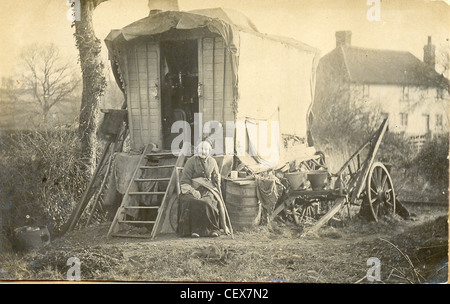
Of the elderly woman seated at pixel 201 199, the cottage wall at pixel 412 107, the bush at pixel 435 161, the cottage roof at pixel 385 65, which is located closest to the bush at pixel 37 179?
the elderly woman seated at pixel 201 199

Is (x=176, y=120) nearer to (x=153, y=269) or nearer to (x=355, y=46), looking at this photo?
(x=153, y=269)

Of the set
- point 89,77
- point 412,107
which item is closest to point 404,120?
point 412,107

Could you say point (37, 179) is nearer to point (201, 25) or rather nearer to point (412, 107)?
point (201, 25)

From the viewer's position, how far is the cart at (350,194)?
19.3ft

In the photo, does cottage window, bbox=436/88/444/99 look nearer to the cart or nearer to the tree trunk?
the cart

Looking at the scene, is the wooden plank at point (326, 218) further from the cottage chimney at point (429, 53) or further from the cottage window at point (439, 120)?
the cottage chimney at point (429, 53)

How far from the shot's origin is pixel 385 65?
5.89 m

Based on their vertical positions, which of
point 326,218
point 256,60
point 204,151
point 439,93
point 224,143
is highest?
point 256,60

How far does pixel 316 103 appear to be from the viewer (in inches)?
239

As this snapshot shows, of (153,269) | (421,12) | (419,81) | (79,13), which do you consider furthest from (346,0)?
(153,269)

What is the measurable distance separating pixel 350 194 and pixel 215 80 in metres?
2.34

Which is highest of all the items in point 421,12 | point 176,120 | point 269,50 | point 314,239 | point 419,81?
point 421,12

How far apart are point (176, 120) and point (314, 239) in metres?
2.42

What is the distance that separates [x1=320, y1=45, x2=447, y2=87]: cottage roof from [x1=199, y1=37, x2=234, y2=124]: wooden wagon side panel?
1295 mm
